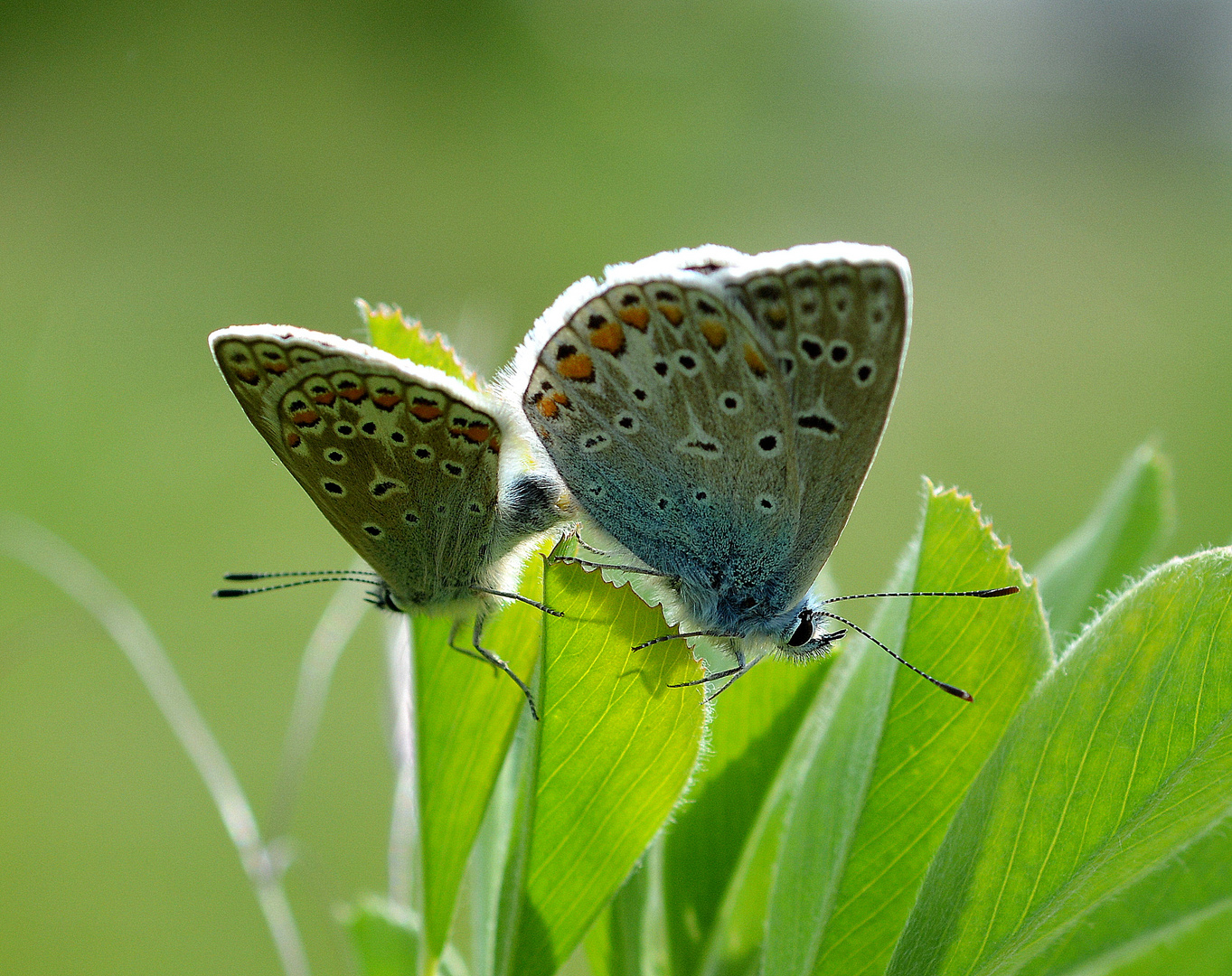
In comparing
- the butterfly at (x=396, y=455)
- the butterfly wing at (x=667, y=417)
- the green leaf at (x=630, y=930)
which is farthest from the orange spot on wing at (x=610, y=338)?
the green leaf at (x=630, y=930)

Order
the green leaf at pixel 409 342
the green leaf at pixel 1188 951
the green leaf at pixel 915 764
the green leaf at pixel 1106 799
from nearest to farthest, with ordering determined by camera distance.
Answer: the green leaf at pixel 1188 951 → the green leaf at pixel 1106 799 → the green leaf at pixel 915 764 → the green leaf at pixel 409 342

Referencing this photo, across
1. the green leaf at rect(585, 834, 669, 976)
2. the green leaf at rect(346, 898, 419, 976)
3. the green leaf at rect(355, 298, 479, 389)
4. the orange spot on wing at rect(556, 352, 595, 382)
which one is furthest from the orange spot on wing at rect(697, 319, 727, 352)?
the green leaf at rect(346, 898, 419, 976)

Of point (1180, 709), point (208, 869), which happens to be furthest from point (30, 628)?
point (1180, 709)

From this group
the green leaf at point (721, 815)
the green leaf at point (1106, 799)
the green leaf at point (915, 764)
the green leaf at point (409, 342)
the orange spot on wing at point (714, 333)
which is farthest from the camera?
the orange spot on wing at point (714, 333)

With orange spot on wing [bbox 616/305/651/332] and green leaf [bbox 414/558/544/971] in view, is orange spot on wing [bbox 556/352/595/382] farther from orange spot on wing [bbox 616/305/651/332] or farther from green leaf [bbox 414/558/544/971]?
green leaf [bbox 414/558/544/971]

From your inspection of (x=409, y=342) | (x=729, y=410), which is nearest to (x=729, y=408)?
(x=729, y=410)

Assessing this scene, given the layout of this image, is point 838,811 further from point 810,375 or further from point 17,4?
point 17,4

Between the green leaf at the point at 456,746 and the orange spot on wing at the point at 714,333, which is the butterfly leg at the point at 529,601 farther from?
the orange spot on wing at the point at 714,333
